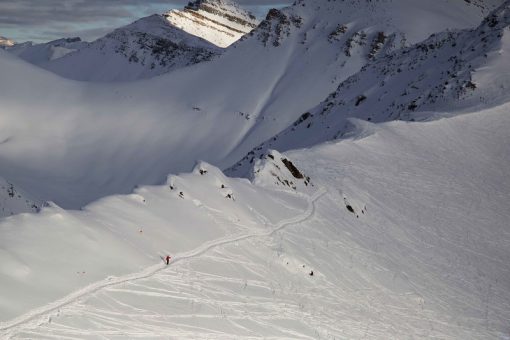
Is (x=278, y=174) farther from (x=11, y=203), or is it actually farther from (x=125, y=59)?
(x=125, y=59)

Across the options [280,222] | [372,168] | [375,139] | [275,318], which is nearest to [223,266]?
[275,318]

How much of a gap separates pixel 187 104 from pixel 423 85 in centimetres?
4583

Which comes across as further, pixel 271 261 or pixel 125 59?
pixel 125 59

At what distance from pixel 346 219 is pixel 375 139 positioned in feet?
32.1

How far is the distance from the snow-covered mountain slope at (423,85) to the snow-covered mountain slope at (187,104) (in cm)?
1829

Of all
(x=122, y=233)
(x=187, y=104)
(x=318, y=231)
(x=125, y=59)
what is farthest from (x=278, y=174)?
(x=125, y=59)

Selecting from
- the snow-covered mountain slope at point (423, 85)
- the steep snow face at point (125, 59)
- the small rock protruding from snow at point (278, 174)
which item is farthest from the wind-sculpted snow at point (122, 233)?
the steep snow face at point (125, 59)

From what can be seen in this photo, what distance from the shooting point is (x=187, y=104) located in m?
82.6

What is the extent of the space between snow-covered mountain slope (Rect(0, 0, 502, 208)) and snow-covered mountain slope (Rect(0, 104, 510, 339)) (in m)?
29.7

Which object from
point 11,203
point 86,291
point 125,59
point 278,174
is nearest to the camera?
point 86,291

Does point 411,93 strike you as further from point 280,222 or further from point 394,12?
point 394,12

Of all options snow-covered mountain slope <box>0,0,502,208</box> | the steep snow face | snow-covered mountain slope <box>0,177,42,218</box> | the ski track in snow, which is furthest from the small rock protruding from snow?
the steep snow face

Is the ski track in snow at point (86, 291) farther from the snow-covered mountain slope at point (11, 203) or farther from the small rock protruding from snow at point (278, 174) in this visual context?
the snow-covered mountain slope at point (11, 203)

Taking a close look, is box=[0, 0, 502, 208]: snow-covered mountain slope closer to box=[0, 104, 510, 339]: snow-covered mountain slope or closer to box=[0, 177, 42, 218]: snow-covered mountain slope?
box=[0, 177, 42, 218]: snow-covered mountain slope
